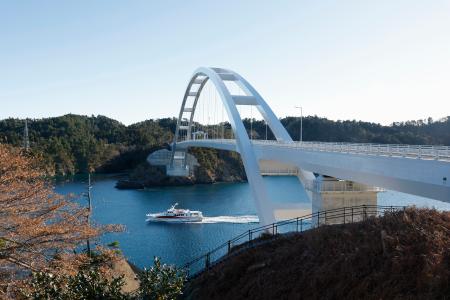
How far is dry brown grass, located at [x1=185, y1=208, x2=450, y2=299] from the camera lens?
7055 millimetres

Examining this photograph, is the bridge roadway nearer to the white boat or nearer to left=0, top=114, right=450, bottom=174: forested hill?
the white boat

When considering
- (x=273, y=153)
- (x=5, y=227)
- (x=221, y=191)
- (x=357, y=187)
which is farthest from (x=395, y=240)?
(x=221, y=191)

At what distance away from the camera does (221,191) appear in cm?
5438

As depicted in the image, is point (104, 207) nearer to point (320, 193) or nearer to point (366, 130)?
point (320, 193)

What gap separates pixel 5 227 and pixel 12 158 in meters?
1.39

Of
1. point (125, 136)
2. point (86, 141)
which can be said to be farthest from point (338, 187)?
point (125, 136)

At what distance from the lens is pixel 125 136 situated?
86.7 meters

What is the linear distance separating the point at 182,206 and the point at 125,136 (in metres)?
48.1

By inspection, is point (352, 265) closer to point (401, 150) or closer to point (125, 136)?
point (401, 150)

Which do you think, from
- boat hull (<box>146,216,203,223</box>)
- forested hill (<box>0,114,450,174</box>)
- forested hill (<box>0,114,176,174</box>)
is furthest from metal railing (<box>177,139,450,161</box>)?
forested hill (<box>0,114,176,174</box>)

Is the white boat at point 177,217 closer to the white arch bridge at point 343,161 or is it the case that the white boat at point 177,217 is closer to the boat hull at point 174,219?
the boat hull at point 174,219

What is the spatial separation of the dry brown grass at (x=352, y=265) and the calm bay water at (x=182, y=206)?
208 inches

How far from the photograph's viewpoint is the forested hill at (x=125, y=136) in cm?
6819

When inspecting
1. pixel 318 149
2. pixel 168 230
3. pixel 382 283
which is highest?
pixel 318 149
